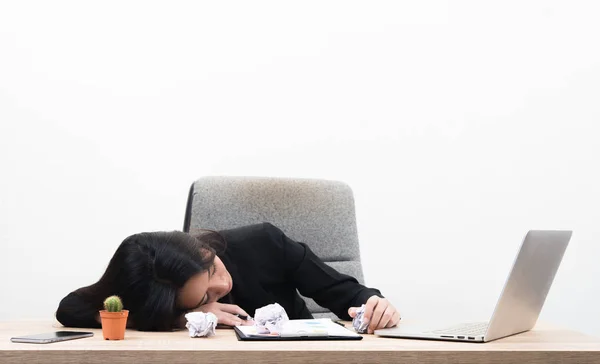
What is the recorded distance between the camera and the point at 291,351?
2.99ft

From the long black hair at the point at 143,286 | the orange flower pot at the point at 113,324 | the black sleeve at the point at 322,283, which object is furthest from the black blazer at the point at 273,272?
the orange flower pot at the point at 113,324

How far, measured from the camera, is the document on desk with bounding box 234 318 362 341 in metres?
1.03

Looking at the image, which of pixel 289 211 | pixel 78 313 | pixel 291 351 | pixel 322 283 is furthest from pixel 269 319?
pixel 289 211

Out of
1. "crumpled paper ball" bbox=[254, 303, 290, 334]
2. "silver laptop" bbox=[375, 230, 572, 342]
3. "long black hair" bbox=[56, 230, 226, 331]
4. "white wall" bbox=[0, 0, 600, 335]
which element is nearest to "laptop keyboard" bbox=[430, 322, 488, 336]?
"silver laptop" bbox=[375, 230, 572, 342]

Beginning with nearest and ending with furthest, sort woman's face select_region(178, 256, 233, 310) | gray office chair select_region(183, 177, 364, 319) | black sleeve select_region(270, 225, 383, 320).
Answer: woman's face select_region(178, 256, 233, 310) < black sleeve select_region(270, 225, 383, 320) < gray office chair select_region(183, 177, 364, 319)

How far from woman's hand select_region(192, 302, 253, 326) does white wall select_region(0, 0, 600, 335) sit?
51.6 inches

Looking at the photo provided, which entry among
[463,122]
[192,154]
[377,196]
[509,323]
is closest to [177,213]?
[192,154]

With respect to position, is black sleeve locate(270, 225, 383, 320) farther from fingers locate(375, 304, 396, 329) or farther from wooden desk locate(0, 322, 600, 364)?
wooden desk locate(0, 322, 600, 364)

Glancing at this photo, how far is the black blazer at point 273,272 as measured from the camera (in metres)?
1.69

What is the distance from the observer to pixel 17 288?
8.39ft

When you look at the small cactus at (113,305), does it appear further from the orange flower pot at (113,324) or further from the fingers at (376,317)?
the fingers at (376,317)

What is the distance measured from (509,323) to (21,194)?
197 cm

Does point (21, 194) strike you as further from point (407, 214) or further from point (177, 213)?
point (407, 214)

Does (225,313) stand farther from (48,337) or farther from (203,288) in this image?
(48,337)
